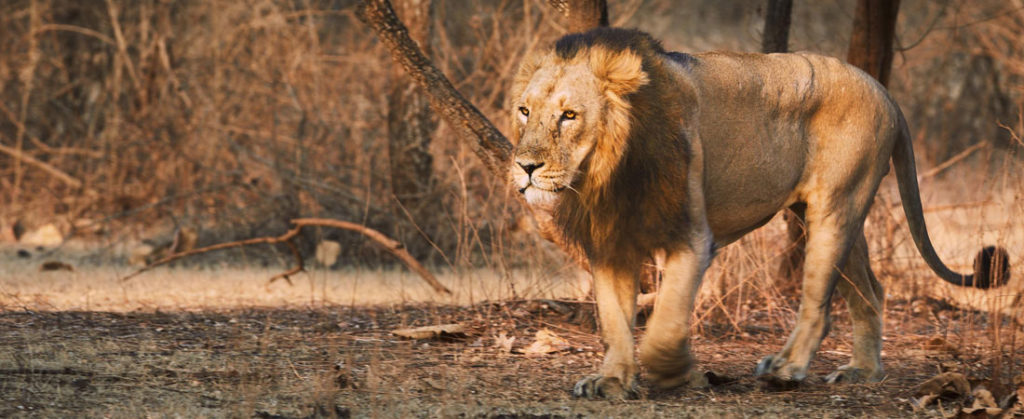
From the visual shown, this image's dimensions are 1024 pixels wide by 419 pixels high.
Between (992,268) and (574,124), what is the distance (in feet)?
6.38

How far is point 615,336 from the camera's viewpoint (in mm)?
4098

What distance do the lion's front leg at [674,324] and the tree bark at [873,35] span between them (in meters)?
2.77

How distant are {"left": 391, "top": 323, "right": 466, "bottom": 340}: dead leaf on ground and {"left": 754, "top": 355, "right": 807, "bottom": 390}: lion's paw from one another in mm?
1298

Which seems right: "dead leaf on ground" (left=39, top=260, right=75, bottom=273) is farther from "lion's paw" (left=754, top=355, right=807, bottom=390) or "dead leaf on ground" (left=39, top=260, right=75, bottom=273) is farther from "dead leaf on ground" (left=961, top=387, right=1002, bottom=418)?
"dead leaf on ground" (left=961, top=387, right=1002, bottom=418)

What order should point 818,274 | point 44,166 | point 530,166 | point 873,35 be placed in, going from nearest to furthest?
A: point 530,166 → point 818,274 → point 873,35 → point 44,166

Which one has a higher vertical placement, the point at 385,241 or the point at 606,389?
the point at 385,241

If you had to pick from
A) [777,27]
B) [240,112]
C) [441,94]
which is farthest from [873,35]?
[240,112]

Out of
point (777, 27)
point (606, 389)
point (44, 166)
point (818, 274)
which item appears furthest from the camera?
point (44, 166)

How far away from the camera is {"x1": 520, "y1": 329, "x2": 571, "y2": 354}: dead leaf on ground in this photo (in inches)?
199

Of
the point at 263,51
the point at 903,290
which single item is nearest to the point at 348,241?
the point at 263,51

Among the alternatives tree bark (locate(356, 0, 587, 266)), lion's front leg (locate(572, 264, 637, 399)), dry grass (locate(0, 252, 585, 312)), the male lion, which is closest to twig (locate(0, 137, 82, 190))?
dry grass (locate(0, 252, 585, 312))

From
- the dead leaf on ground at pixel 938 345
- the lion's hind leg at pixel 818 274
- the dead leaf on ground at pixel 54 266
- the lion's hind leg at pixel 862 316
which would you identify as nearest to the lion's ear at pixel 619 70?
the lion's hind leg at pixel 818 274

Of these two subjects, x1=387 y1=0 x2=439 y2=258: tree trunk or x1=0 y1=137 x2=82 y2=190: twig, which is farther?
x1=0 y1=137 x2=82 y2=190: twig

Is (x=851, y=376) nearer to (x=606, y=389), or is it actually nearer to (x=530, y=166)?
(x=606, y=389)
